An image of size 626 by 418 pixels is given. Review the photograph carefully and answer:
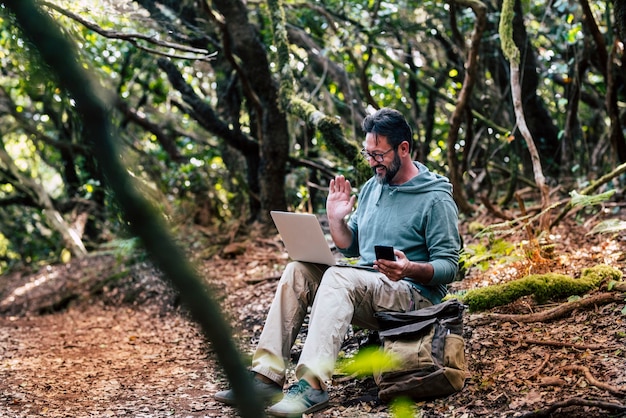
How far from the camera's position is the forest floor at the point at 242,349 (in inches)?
126

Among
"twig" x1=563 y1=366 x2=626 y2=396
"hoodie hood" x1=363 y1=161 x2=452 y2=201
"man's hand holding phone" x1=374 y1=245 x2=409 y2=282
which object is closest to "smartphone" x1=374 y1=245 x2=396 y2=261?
"man's hand holding phone" x1=374 y1=245 x2=409 y2=282

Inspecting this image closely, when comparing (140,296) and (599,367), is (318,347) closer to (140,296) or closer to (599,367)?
(599,367)

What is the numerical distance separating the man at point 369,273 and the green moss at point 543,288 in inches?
A: 29.6

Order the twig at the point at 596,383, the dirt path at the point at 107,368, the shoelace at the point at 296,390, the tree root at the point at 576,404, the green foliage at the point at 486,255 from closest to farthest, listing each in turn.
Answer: the tree root at the point at 576,404 < the twig at the point at 596,383 < the shoelace at the point at 296,390 < the dirt path at the point at 107,368 < the green foliage at the point at 486,255

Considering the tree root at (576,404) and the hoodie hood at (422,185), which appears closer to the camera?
the tree root at (576,404)

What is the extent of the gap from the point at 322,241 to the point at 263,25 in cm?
590

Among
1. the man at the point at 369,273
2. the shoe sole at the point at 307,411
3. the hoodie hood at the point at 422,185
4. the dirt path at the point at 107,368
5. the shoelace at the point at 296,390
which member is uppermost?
the hoodie hood at the point at 422,185

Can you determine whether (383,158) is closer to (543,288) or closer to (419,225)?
(419,225)

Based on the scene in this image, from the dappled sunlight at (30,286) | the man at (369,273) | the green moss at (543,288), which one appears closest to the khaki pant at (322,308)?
the man at (369,273)

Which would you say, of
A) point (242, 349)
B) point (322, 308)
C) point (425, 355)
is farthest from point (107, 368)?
point (242, 349)

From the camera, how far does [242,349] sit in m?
1.04

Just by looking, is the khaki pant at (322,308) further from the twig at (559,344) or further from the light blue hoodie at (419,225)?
the twig at (559,344)

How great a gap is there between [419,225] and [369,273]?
1.21 feet

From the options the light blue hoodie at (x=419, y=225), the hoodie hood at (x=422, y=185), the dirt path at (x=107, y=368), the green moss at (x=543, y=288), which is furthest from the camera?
the green moss at (x=543, y=288)
